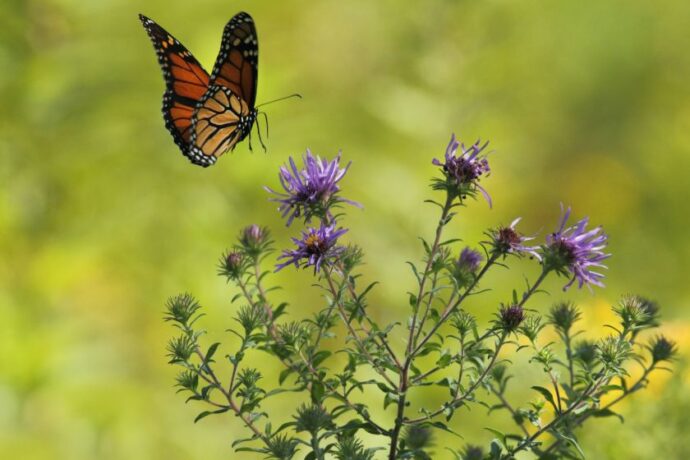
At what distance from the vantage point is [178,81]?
173cm

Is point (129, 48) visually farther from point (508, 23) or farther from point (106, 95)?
point (508, 23)

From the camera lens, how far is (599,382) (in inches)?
38.8

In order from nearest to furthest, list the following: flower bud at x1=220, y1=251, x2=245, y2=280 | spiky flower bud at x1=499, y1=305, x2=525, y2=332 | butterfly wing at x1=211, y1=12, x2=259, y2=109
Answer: spiky flower bud at x1=499, y1=305, x2=525, y2=332
flower bud at x1=220, y1=251, x2=245, y2=280
butterfly wing at x1=211, y1=12, x2=259, y2=109

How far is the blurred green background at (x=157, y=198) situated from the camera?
2221 mm

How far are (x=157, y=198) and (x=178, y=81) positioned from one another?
837 mm

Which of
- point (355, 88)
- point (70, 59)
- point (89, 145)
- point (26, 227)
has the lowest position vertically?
A: point (26, 227)

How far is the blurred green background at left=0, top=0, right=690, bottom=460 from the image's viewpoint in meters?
2.22

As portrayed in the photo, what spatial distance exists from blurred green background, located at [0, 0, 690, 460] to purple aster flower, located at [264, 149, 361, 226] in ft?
2.52

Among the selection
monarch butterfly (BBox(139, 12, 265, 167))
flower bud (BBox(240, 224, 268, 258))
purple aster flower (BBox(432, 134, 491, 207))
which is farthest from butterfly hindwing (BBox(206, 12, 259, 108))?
purple aster flower (BBox(432, 134, 491, 207))

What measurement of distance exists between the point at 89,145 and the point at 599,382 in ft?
5.51

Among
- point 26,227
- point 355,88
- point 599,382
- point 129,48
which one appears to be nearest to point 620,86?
point 355,88

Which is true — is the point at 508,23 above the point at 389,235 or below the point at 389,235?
above

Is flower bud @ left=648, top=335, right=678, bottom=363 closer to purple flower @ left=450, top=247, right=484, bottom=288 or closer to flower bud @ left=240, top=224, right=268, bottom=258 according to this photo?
purple flower @ left=450, top=247, right=484, bottom=288

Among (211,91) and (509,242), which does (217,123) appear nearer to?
(211,91)
